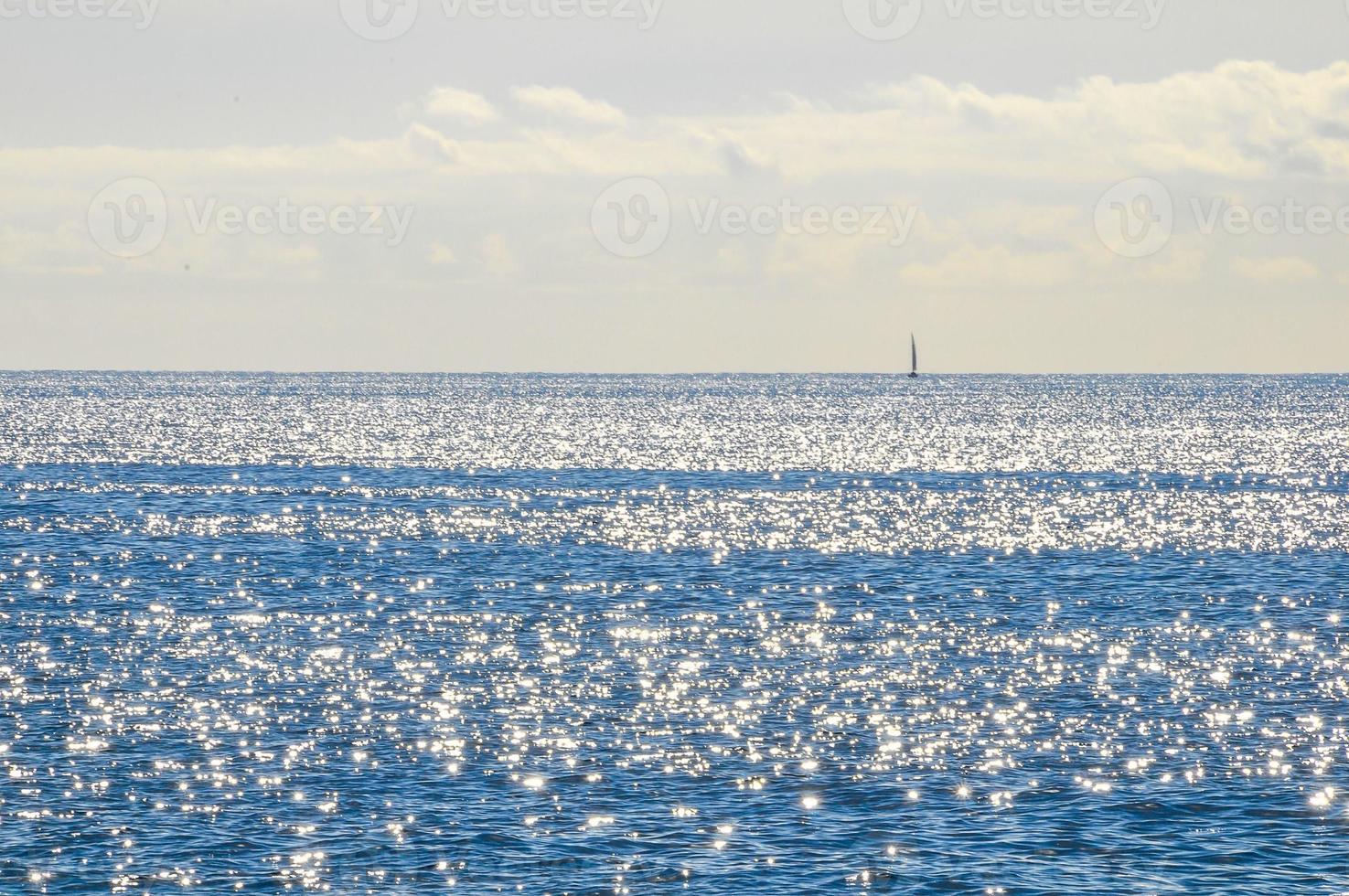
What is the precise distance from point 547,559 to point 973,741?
48248mm

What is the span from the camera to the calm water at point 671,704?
40.8 metres

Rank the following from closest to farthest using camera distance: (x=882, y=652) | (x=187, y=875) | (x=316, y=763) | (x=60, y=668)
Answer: (x=187, y=875), (x=316, y=763), (x=60, y=668), (x=882, y=652)

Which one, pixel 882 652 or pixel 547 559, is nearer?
pixel 882 652

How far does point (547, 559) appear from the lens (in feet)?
317

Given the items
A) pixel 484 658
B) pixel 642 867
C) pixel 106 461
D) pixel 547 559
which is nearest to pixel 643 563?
pixel 547 559

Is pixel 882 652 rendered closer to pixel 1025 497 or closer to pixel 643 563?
pixel 643 563

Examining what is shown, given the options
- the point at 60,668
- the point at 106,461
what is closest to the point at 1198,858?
the point at 60,668

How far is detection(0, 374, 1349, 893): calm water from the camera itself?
→ 40.8 metres

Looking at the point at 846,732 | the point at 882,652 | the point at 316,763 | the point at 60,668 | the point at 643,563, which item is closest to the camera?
the point at 316,763

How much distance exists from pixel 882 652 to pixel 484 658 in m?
17.4

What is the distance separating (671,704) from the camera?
57.4 metres

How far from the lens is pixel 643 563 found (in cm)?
9569

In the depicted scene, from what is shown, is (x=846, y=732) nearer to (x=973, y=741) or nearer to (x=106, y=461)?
(x=973, y=741)

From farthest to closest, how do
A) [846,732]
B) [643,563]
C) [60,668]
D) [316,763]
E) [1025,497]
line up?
1. [1025,497]
2. [643,563]
3. [60,668]
4. [846,732]
5. [316,763]
